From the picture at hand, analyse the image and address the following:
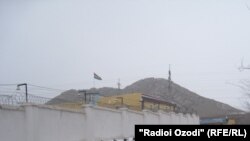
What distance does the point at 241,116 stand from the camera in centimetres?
6700

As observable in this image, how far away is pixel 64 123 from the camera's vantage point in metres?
21.3

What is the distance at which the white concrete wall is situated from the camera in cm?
1712

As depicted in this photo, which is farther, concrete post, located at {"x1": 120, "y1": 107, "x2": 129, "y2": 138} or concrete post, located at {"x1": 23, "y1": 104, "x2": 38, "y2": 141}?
concrete post, located at {"x1": 120, "y1": 107, "x2": 129, "y2": 138}

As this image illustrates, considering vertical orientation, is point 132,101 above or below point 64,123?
above

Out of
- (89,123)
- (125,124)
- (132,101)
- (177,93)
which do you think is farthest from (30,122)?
(177,93)

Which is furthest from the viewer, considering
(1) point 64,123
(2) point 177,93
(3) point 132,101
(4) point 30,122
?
(2) point 177,93

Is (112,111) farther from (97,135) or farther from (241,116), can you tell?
(241,116)

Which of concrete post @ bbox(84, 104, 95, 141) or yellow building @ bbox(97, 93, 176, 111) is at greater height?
yellow building @ bbox(97, 93, 176, 111)

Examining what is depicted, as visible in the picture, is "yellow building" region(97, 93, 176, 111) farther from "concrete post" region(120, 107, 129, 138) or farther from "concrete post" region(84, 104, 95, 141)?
"concrete post" region(84, 104, 95, 141)

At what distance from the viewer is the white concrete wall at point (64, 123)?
1712cm

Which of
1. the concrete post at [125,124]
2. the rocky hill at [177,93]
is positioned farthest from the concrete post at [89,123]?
the rocky hill at [177,93]

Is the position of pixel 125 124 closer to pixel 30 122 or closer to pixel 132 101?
pixel 30 122

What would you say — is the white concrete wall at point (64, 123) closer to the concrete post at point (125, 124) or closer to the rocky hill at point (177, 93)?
the concrete post at point (125, 124)

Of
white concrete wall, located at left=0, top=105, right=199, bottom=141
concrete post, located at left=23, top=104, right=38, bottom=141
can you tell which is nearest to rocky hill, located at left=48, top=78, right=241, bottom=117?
white concrete wall, located at left=0, top=105, right=199, bottom=141
